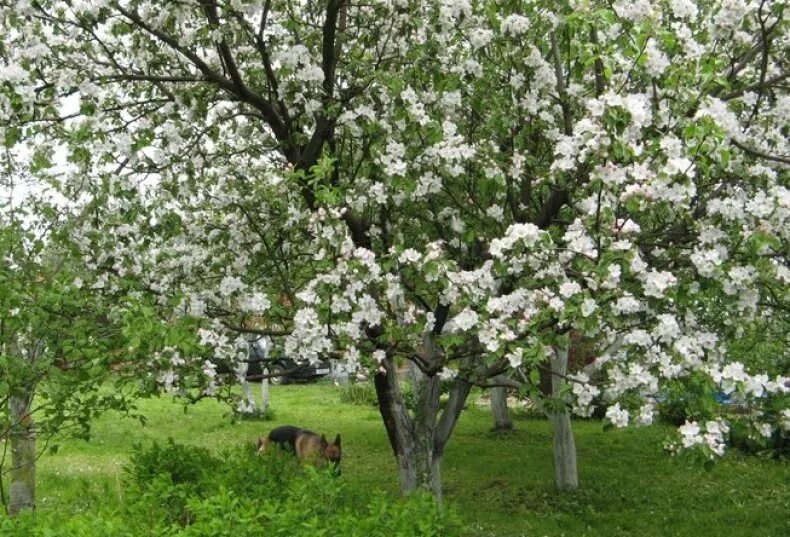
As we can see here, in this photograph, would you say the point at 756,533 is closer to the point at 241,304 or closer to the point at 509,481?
the point at 509,481

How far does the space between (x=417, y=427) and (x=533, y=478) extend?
596 cm

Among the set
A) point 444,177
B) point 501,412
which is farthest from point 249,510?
point 501,412

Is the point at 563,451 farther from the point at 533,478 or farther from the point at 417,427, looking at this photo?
the point at 417,427

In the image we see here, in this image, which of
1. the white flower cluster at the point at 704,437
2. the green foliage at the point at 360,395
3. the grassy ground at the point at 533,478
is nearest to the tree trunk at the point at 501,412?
the grassy ground at the point at 533,478

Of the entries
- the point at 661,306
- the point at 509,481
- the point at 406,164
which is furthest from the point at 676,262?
the point at 509,481

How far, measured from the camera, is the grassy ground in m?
10.5

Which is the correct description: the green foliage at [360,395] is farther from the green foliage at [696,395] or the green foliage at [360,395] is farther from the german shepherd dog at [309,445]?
the green foliage at [696,395]

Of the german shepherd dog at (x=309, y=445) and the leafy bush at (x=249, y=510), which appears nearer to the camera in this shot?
the leafy bush at (x=249, y=510)

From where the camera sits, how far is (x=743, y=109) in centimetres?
656

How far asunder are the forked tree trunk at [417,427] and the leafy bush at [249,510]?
1.75 m

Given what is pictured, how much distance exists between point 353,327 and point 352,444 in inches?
472

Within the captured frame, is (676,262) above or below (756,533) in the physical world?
above

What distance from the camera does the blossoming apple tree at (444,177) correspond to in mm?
5363

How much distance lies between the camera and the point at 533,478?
1369cm
